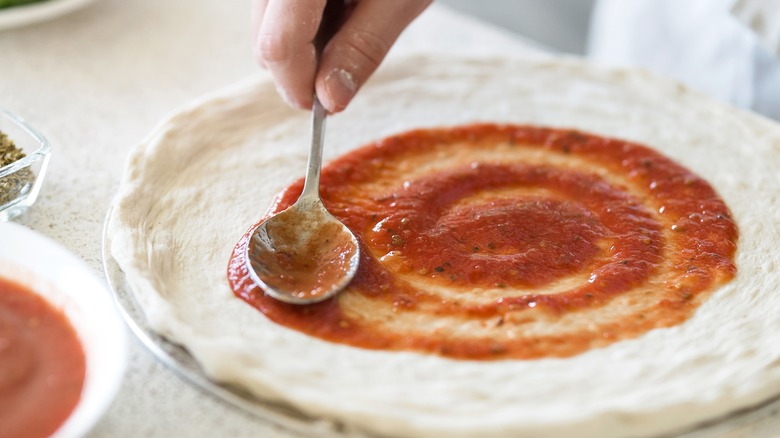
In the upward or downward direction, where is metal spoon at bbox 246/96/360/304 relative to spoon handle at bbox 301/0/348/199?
downward

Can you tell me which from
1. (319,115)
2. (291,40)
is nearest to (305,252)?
(319,115)

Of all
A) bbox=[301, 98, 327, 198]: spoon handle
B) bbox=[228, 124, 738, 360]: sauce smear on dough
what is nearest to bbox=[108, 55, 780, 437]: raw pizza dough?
bbox=[228, 124, 738, 360]: sauce smear on dough

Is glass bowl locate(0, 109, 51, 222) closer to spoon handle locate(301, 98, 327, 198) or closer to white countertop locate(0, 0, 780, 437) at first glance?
white countertop locate(0, 0, 780, 437)

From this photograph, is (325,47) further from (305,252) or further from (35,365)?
(35,365)

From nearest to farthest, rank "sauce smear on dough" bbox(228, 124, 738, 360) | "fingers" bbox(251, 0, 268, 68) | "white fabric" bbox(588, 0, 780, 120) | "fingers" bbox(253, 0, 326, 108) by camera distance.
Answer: "sauce smear on dough" bbox(228, 124, 738, 360)
"fingers" bbox(253, 0, 326, 108)
"fingers" bbox(251, 0, 268, 68)
"white fabric" bbox(588, 0, 780, 120)

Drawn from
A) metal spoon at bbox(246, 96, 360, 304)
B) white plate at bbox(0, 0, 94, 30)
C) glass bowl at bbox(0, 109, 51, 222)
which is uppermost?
metal spoon at bbox(246, 96, 360, 304)
